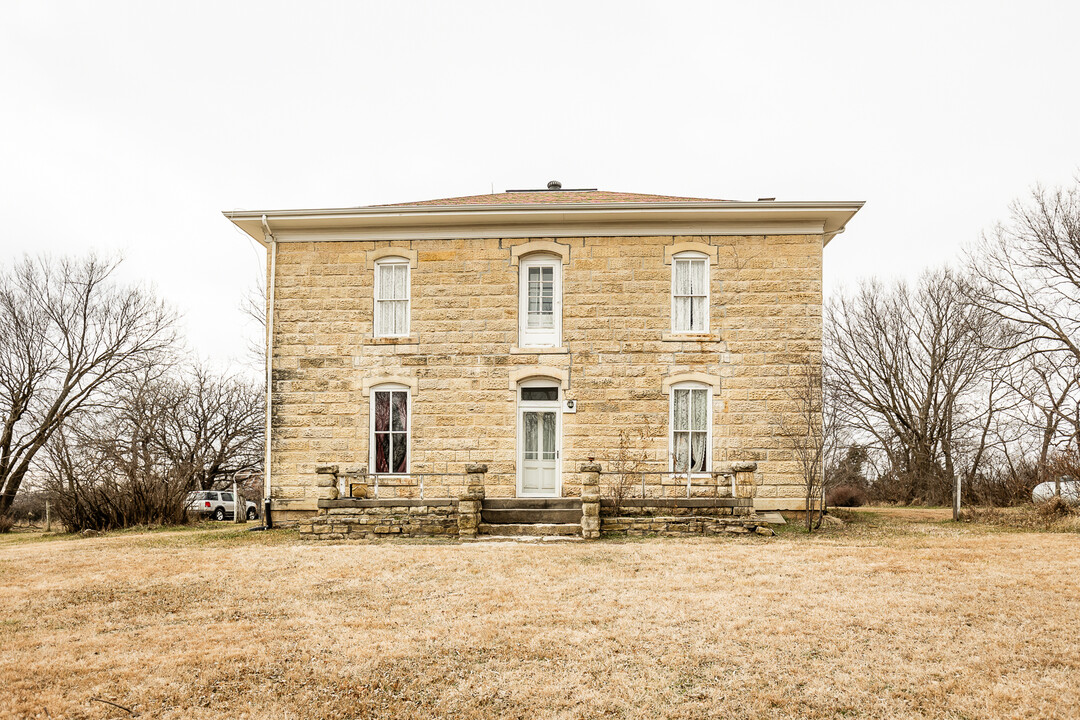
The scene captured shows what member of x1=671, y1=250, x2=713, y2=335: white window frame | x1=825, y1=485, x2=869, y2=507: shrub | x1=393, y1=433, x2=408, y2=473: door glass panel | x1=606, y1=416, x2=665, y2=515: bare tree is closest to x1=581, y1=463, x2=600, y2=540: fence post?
x1=606, y1=416, x2=665, y2=515: bare tree

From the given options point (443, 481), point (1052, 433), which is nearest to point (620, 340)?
point (443, 481)

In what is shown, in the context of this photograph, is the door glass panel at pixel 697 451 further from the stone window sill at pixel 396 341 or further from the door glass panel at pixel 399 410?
the stone window sill at pixel 396 341

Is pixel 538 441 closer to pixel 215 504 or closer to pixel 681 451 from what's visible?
pixel 681 451

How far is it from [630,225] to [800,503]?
6292 millimetres

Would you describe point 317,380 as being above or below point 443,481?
above

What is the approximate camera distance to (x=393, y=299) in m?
16.5

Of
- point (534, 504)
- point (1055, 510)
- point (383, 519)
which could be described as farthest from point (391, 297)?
point (1055, 510)

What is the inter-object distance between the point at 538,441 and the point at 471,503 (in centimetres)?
280

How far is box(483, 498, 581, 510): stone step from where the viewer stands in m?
14.5

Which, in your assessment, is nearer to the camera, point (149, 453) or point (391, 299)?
point (391, 299)

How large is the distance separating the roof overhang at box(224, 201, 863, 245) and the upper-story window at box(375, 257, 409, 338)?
58 centimetres

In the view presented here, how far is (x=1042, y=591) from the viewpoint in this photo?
8.71 metres

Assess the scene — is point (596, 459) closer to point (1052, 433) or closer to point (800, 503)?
point (800, 503)

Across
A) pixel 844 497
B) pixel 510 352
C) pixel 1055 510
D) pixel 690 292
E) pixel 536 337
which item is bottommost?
pixel 844 497
